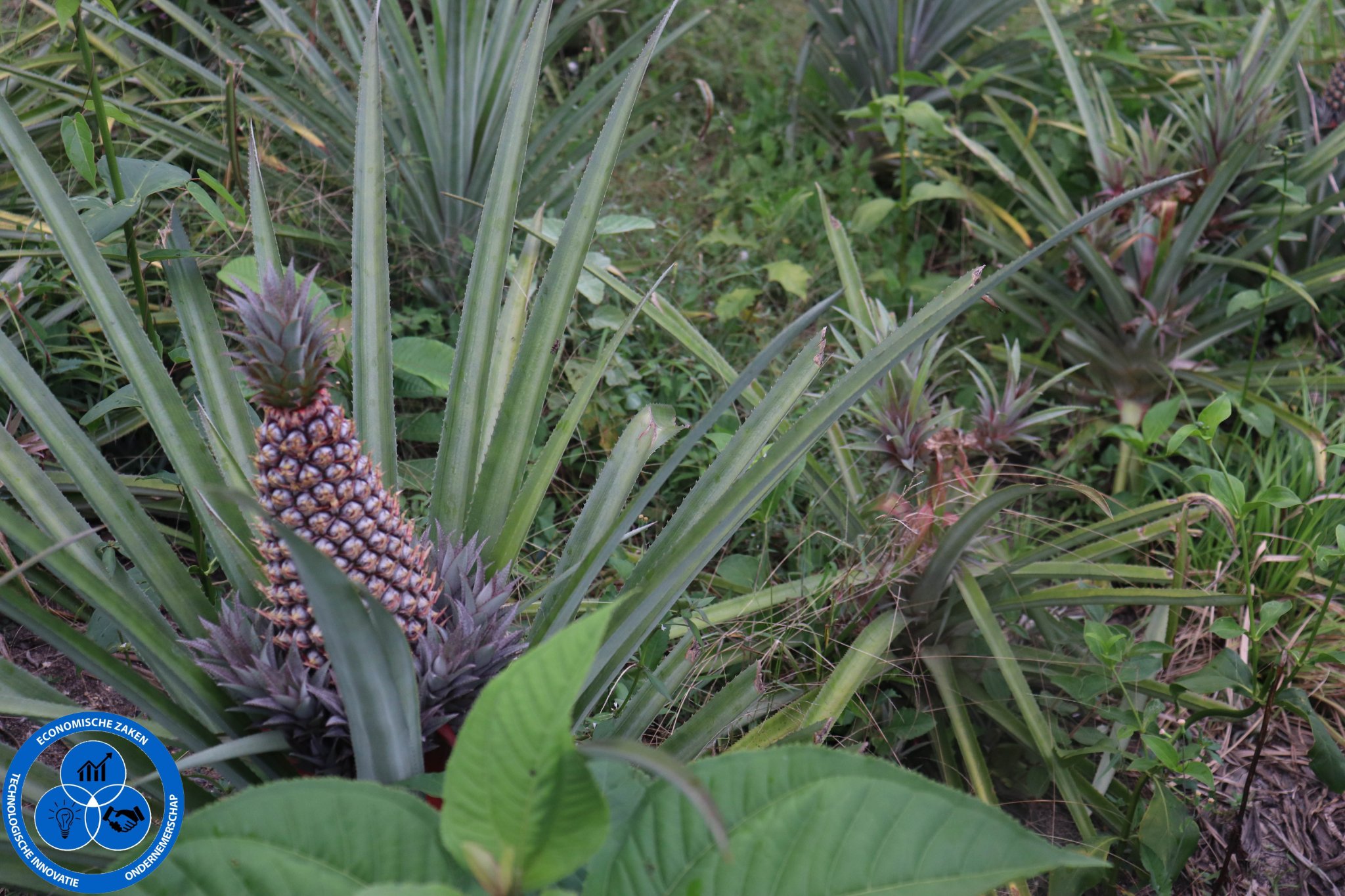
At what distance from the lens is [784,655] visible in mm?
1811

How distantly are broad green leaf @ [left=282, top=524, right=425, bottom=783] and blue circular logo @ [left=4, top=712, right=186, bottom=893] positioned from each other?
179mm

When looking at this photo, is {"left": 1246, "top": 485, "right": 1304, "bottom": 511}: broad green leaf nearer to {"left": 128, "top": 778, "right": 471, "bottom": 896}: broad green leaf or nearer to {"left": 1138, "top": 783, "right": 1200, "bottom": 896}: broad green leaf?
{"left": 1138, "top": 783, "right": 1200, "bottom": 896}: broad green leaf

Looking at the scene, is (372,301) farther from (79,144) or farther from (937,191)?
(937,191)

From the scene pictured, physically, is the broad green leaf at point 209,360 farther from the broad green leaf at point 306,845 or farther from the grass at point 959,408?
the broad green leaf at point 306,845

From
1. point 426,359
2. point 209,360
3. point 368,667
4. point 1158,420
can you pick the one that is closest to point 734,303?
point 426,359

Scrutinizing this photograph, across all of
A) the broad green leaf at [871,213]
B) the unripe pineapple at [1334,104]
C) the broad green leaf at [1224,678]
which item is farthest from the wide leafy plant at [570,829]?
the unripe pineapple at [1334,104]

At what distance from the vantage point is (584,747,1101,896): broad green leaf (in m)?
0.74

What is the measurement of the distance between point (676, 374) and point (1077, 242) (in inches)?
46.4

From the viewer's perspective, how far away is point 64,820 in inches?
35.6

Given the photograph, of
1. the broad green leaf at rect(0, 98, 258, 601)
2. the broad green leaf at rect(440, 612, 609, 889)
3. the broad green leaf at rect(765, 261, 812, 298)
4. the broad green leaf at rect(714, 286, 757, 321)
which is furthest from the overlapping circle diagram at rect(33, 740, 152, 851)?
the broad green leaf at rect(765, 261, 812, 298)

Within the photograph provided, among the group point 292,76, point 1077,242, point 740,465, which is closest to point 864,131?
point 1077,242

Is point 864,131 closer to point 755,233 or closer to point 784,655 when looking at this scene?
point 755,233

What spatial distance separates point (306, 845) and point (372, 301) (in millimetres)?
779

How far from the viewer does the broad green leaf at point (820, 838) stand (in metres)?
0.74
